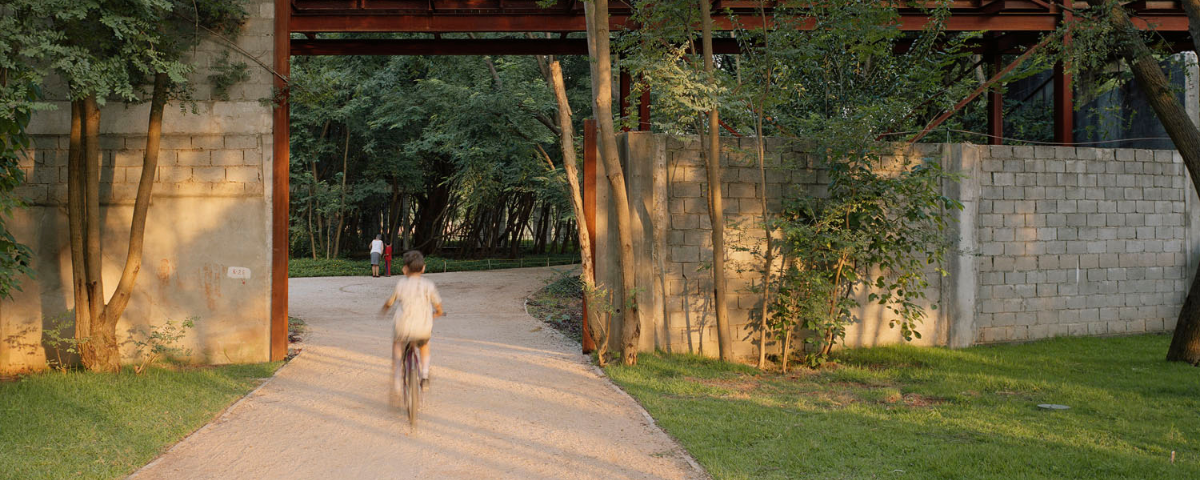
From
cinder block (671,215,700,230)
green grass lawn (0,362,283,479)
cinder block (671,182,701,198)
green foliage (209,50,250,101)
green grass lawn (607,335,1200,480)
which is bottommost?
green grass lawn (607,335,1200,480)

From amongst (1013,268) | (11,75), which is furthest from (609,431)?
(1013,268)

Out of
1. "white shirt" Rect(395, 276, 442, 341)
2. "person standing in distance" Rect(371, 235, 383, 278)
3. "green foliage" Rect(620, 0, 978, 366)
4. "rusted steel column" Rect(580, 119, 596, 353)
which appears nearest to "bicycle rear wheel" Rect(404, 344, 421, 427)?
"white shirt" Rect(395, 276, 442, 341)

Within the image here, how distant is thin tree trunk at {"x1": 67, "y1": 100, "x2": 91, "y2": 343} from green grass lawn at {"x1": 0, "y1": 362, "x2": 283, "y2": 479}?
2.07 ft

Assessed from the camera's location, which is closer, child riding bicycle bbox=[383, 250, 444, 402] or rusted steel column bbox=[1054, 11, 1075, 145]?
child riding bicycle bbox=[383, 250, 444, 402]

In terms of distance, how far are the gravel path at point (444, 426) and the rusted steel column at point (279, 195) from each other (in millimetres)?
513

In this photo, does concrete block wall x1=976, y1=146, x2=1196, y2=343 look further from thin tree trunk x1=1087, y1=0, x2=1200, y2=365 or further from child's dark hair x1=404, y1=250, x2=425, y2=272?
child's dark hair x1=404, y1=250, x2=425, y2=272

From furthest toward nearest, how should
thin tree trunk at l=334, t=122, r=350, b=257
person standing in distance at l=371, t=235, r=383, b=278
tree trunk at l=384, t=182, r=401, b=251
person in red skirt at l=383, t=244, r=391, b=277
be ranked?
tree trunk at l=384, t=182, r=401, b=251 → thin tree trunk at l=334, t=122, r=350, b=257 → person in red skirt at l=383, t=244, r=391, b=277 → person standing in distance at l=371, t=235, r=383, b=278

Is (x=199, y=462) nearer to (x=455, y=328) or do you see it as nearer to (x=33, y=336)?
(x=33, y=336)

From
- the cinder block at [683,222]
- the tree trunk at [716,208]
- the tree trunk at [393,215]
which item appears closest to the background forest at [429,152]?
the tree trunk at [393,215]

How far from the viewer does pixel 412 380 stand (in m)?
6.18

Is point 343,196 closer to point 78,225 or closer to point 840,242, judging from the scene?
point 78,225

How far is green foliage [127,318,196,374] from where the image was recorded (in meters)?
8.77

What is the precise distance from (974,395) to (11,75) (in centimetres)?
915

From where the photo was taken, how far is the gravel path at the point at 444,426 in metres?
5.15
